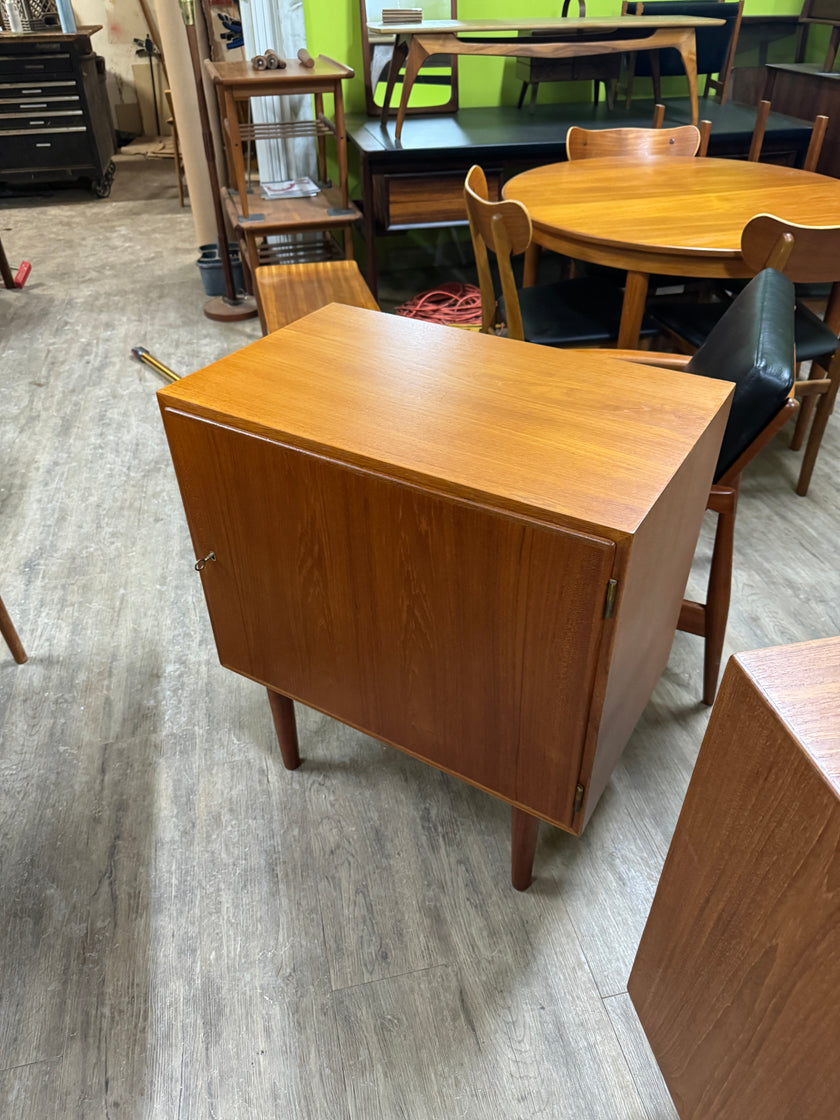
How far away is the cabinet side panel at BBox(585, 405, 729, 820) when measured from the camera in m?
0.81

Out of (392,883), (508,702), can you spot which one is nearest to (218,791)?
(392,883)

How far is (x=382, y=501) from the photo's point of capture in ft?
2.86

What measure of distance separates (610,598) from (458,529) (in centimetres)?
18

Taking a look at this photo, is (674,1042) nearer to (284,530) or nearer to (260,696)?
(284,530)

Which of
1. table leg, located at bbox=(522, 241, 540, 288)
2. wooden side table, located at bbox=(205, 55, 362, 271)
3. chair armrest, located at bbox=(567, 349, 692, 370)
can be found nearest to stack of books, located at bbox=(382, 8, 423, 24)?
wooden side table, located at bbox=(205, 55, 362, 271)

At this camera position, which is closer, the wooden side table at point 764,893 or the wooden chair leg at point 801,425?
the wooden side table at point 764,893

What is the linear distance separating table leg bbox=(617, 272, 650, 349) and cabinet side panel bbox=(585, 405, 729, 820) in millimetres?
990

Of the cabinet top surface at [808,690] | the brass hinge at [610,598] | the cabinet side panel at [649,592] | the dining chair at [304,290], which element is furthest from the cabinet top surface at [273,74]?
the cabinet top surface at [808,690]

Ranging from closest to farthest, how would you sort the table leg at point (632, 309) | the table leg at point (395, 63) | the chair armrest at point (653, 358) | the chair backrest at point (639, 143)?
1. the chair armrest at point (653, 358)
2. the table leg at point (632, 309)
3. the chair backrest at point (639, 143)
4. the table leg at point (395, 63)

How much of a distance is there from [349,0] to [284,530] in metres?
3.41

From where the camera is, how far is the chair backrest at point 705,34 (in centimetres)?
351

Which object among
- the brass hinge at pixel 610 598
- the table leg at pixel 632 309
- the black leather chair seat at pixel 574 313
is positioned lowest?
the black leather chair seat at pixel 574 313

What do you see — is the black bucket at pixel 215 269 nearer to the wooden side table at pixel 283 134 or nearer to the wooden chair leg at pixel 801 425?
the wooden side table at pixel 283 134

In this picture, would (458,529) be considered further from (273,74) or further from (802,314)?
(273,74)
